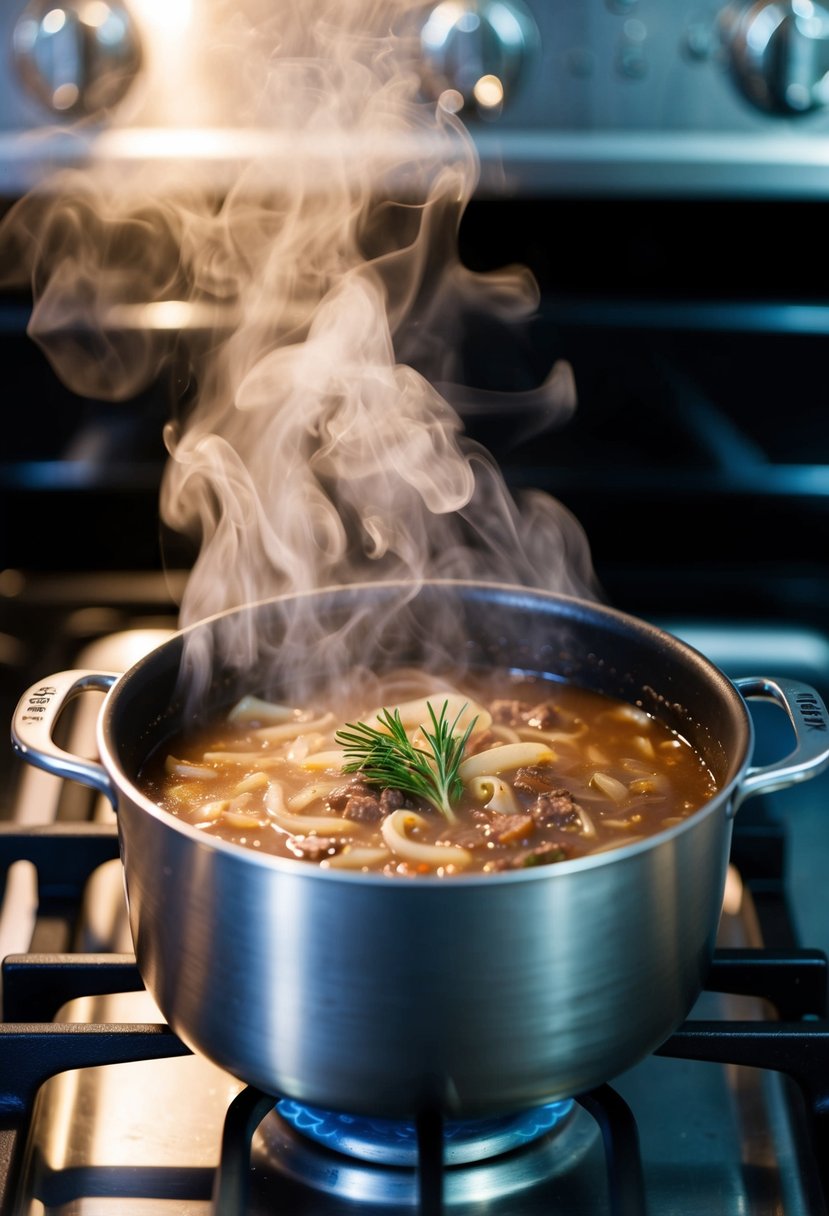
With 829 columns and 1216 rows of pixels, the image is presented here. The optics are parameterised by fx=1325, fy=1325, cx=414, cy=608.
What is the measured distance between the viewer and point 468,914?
86 centimetres

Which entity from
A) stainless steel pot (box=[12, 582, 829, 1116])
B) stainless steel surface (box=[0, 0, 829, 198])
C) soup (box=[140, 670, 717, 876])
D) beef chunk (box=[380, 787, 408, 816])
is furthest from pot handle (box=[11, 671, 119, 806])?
stainless steel surface (box=[0, 0, 829, 198])

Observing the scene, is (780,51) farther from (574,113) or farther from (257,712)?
(257,712)

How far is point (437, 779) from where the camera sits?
50.9 inches

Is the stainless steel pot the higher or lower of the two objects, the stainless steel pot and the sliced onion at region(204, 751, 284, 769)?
the higher

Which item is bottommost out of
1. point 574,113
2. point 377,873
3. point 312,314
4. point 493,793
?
A: point 493,793

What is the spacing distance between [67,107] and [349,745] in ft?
2.81

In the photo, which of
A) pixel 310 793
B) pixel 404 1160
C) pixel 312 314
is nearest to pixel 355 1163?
pixel 404 1160

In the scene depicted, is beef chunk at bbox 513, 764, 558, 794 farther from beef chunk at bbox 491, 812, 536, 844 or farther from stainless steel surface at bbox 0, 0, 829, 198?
stainless steel surface at bbox 0, 0, 829, 198

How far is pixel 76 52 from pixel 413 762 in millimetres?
929

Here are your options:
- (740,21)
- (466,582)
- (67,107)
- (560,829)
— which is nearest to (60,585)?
(67,107)

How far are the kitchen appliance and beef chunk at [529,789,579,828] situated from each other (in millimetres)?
189

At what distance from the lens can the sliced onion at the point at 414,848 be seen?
46.8 inches

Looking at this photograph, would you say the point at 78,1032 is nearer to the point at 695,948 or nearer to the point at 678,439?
the point at 695,948

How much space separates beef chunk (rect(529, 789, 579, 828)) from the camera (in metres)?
1.27
